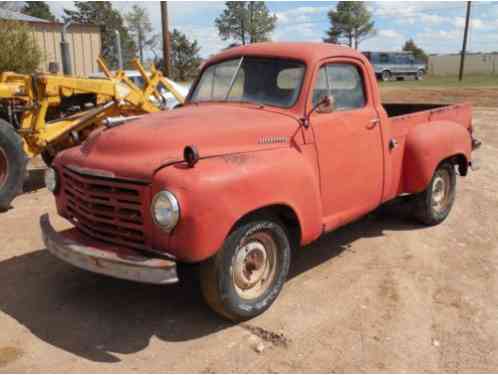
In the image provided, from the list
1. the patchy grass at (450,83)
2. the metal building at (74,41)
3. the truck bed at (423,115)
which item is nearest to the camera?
the truck bed at (423,115)

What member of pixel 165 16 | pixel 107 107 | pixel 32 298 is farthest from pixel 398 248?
pixel 165 16

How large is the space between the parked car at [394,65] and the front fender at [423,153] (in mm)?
34897

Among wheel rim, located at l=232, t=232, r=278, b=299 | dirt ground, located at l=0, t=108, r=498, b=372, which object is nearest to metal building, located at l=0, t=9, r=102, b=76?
dirt ground, located at l=0, t=108, r=498, b=372

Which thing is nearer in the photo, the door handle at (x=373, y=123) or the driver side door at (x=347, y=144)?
the driver side door at (x=347, y=144)

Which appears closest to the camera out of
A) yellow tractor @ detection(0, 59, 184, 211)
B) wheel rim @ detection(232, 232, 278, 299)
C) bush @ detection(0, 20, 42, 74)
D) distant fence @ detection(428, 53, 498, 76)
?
wheel rim @ detection(232, 232, 278, 299)

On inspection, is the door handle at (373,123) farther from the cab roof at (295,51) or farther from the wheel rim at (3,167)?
the wheel rim at (3,167)

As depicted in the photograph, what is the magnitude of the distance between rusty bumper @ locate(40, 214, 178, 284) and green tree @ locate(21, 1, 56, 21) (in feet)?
195

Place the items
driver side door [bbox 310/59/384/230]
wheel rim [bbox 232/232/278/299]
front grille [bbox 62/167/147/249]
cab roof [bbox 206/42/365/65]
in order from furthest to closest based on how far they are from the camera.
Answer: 1. cab roof [bbox 206/42/365/65]
2. driver side door [bbox 310/59/384/230]
3. wheel rim [bbox 232/232/278/299]
4. front grille [bbox 62/167/147/249]

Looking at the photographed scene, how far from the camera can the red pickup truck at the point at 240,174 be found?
3320 mm

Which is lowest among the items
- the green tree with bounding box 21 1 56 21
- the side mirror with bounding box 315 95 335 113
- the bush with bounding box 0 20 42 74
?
the side mirror with bounding box 315 95 335 113

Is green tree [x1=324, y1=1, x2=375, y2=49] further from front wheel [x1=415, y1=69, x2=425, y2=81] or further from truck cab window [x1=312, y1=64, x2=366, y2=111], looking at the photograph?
truck cab window [x1=312, y1=64, x2=366, y2=111]

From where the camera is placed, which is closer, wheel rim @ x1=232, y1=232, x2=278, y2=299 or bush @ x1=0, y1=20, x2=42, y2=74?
wheel rim @ x1=232, y1=232, x2=278, y2=299

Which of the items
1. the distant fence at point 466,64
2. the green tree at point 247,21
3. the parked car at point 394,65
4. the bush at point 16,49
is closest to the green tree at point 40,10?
the green tree at point 247,21

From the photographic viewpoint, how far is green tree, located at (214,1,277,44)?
51.5 meters
